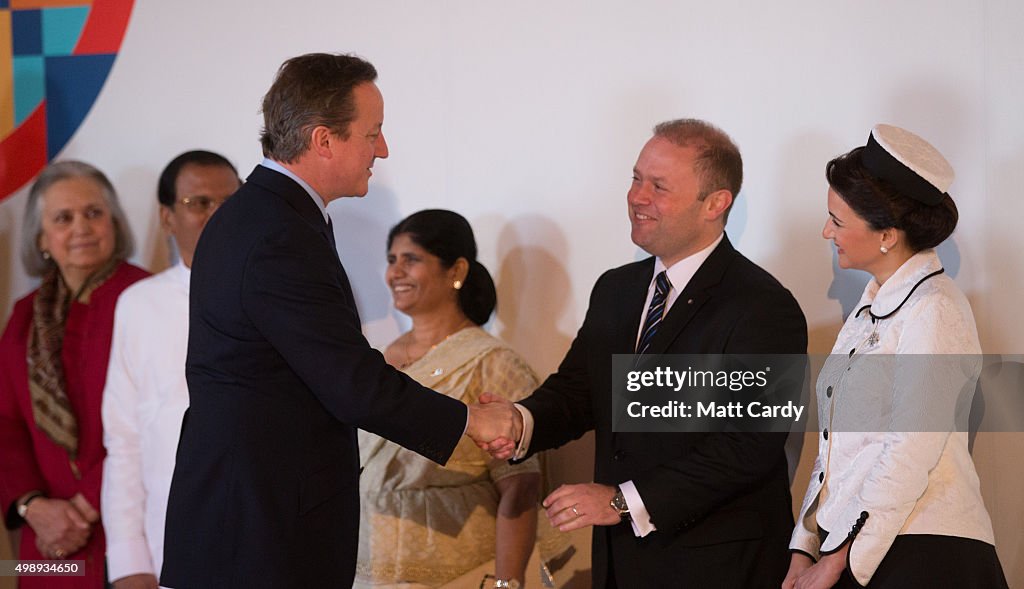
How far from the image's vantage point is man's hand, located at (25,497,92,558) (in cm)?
339

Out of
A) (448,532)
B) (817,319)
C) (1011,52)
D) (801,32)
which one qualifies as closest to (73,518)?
(448,532)

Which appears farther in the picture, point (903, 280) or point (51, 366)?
point (51, 366)

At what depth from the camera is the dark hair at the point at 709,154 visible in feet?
9.05

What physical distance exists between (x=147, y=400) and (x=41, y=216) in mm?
749

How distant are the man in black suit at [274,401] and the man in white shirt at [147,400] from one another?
1.00 m

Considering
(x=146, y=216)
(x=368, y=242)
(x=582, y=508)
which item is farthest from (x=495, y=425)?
(x=146, y=216)

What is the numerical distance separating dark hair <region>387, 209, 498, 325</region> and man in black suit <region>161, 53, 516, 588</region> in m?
0.94

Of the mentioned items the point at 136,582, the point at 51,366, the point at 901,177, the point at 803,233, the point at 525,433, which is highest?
the point at 901,177

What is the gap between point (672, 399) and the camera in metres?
2.64

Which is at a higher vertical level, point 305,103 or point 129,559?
point 305,103

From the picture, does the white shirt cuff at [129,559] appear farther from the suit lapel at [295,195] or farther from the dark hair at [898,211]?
the dark hair at [898,211]

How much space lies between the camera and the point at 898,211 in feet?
7.70

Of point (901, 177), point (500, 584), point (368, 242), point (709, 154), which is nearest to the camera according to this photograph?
point (901, 177)

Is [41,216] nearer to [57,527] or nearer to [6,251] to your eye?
Answer: [6,251]
